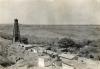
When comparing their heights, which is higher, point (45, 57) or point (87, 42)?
point (87, 42)

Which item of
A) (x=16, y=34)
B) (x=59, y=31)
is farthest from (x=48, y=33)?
(x=16, y=34)

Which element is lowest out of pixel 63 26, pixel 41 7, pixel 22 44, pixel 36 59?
pixel 36 59

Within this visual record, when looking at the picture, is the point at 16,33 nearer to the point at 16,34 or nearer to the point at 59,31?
the point at 16,34

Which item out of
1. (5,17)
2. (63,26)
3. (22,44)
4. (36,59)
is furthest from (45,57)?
(5,17)

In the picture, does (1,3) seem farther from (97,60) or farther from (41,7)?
(97,60)

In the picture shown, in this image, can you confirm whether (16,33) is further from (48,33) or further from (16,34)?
(48,33)
